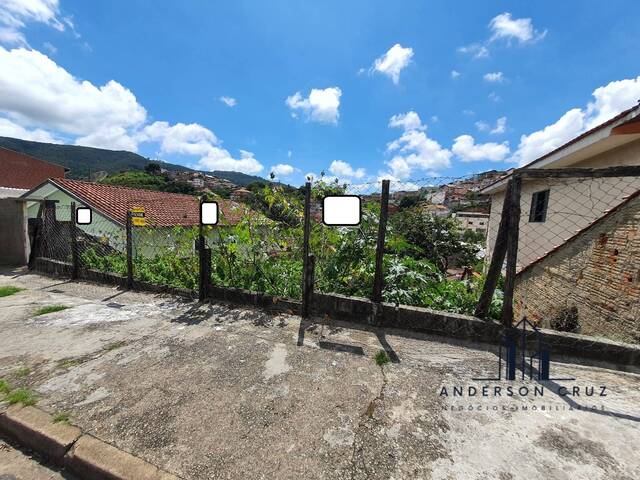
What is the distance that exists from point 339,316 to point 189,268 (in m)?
2.80

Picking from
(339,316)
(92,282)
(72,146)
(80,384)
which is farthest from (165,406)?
(72,146)

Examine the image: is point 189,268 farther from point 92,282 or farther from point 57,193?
point 57,193

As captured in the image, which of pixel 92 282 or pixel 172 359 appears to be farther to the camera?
pixel 92 282

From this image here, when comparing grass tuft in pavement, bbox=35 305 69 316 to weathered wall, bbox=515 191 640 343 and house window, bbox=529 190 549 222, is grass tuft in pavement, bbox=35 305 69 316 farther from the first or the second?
house window, bbox=529 190 549 222

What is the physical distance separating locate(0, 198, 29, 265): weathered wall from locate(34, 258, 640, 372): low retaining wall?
541 centimetres

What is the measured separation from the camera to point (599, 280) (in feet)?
12.3

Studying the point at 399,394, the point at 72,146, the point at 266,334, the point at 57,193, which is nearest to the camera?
the point at 399,394

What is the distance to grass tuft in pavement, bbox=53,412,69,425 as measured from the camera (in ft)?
5.95

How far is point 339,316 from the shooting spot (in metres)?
3.45

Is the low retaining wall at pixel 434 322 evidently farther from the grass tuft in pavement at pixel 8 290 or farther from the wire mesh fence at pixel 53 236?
the wire mesh fence at pixel 53 236

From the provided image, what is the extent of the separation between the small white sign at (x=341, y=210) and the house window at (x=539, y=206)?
273 inches

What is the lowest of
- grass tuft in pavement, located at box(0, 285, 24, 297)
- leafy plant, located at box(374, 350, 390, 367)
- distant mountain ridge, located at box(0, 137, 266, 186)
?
grass tuft in pavement, located at box(0, 285, 24, 297)

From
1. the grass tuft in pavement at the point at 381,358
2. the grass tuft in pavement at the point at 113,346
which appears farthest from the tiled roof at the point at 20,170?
the grass tuft in pavement at the point at 381,358

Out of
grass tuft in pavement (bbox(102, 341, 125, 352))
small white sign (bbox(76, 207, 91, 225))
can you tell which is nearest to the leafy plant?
grass tuft in pavement (bbox(102, 341, 125, 352))
